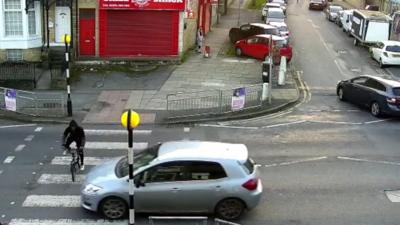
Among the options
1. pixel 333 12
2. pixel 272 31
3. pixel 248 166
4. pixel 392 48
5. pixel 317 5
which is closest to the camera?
pixel 248 166

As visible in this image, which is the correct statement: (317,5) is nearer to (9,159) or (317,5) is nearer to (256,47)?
(256,47)

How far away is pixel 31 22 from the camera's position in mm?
29984

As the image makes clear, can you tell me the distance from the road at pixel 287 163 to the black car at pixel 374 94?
0.37 metres

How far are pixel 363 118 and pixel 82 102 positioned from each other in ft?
35.6

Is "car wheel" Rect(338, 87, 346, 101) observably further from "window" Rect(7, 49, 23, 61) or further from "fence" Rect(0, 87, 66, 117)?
"window" Rect(7, 49, 23, 61)

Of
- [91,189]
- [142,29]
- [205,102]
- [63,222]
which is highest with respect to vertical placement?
[142,29]

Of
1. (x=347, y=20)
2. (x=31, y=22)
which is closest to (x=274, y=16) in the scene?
(x=347, y=20)

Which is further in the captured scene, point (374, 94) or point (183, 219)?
point (374, 94)

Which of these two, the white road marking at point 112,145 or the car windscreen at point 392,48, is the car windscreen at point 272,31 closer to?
the car windscreen at point 392,48

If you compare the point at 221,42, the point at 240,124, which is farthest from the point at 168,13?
the point at 240,124

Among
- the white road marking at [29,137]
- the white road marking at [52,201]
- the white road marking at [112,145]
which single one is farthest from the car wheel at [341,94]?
the white road marking at [52,201]

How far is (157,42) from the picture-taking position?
3167cm

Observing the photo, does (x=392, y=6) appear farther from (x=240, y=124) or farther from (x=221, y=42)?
(x=240, y=124)

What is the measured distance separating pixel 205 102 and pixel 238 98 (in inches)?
65.9
